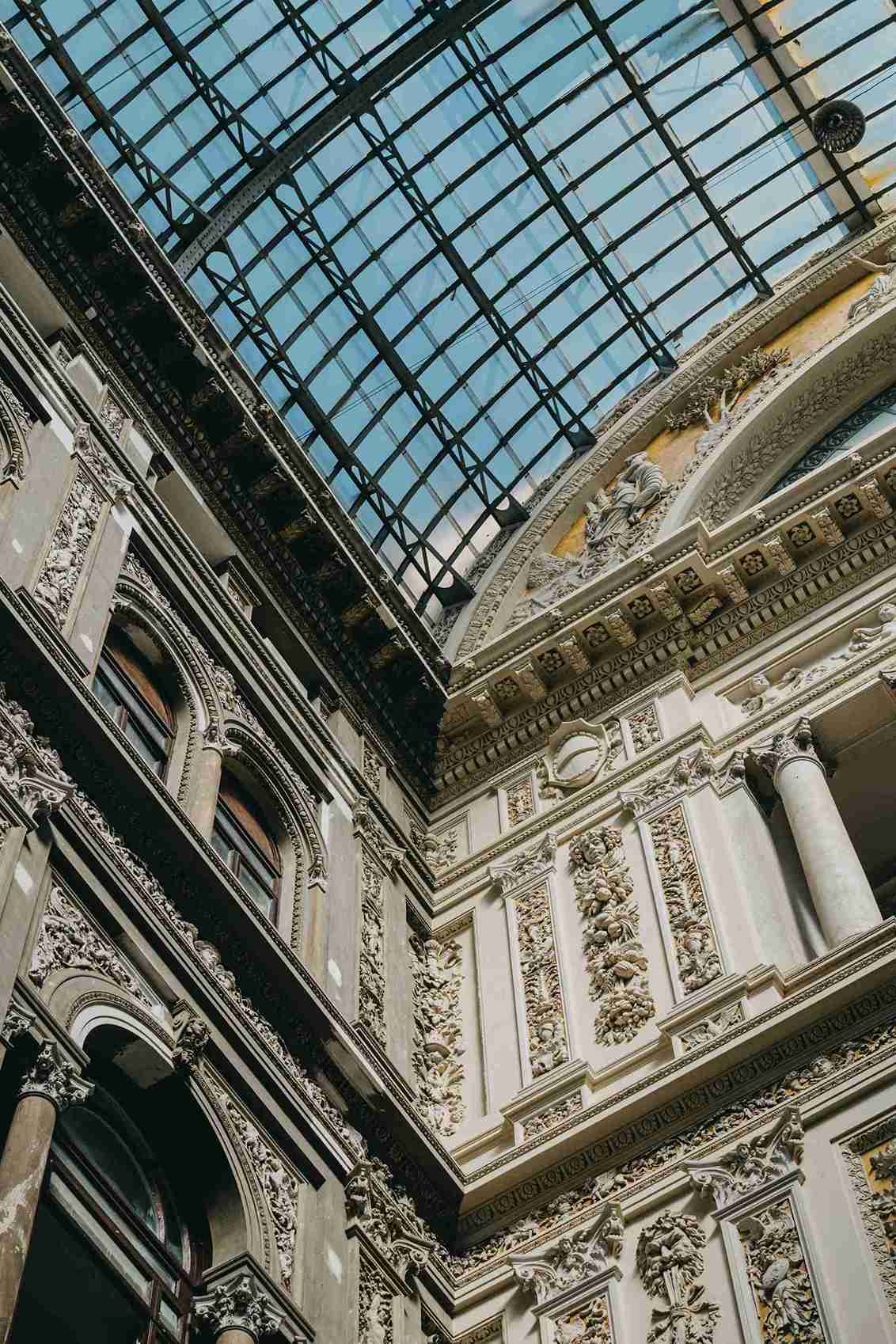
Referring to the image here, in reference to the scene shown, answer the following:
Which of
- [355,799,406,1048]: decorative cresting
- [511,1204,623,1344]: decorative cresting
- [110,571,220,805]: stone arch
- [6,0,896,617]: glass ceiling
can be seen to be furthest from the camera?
[6,0,896,617]: glass ceiling

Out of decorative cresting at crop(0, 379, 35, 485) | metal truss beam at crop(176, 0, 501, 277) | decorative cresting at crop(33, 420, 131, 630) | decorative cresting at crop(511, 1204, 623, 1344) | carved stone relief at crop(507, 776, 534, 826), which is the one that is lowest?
decorative cresting at crop(511, 1204, 623, 1344)

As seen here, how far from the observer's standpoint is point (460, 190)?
85.8 feet

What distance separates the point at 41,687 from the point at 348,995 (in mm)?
4107

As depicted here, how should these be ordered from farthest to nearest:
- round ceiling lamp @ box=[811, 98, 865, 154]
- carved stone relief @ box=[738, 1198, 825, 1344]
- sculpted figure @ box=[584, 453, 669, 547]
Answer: round ceiling lamp @ box=[811, 98, 865, 154]
sculpted figure @ box=[584, 453, 669, 547]
carved stone relief @ box=[738, 1198, 825, 1344]

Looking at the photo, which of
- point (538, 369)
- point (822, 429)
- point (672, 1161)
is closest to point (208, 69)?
point (538, 369)

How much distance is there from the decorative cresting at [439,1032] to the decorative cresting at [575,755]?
6.36 feet

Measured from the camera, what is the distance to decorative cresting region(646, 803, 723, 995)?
52.6 ft

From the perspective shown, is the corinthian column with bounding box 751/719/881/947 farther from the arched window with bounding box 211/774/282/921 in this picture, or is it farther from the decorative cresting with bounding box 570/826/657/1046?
the arched window with bounding box 211/774/282/921

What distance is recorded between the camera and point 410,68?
25.4m

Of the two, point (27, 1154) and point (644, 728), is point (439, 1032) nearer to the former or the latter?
point (644, 728)

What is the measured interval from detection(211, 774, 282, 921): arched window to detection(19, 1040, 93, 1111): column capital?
4.39m

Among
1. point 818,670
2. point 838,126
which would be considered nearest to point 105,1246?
point 818,670

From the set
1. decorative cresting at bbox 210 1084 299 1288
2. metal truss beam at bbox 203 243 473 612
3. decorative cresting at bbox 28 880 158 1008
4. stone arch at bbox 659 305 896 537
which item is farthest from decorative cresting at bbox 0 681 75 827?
stone arch at bbox 659 305 896 537

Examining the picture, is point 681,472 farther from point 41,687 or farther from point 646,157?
point 41,687
